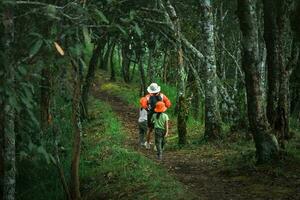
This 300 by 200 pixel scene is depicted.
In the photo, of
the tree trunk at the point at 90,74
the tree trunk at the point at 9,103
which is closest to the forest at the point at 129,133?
the tree trunk at the point at 9,103

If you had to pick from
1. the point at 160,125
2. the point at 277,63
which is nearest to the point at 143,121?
the point at 160,125

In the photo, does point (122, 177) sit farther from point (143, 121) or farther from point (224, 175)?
point (143, 121)

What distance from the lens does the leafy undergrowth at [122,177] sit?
1009cm

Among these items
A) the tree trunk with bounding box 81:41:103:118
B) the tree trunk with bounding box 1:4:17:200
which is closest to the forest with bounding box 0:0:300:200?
the tree trunk with bounding box 1:4:17:200

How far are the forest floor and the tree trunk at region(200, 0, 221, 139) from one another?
763mm

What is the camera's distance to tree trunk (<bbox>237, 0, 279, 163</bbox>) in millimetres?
11047

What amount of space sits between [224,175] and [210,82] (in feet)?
17.5

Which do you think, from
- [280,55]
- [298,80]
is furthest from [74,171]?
[298,80]

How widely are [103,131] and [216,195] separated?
10.3 meters

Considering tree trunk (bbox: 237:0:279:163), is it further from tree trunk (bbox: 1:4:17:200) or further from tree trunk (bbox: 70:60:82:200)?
tree trunk (bbox: 1:4:17:200)

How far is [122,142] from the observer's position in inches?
674

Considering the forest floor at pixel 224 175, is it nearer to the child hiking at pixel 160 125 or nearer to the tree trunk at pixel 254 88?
the tree trunk at pixel 254 88

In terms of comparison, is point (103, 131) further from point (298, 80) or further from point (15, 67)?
point (15, 67)

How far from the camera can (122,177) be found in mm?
11227
